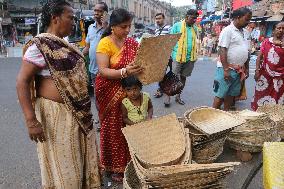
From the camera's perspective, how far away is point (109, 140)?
10.3 feet

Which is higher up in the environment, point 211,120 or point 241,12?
point 241,12

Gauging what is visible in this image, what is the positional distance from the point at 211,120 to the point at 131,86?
107 centimetres

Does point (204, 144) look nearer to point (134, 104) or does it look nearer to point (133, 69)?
point (134, 104)

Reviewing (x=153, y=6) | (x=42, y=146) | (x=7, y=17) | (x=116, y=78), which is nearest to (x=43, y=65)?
(x=42, y=146)

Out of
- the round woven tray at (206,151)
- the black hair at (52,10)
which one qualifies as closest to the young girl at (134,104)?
the round woven tray at (206,151)

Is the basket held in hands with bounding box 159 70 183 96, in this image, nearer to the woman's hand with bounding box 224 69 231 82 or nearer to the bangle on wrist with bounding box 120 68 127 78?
the bangle on wrist with bounding box 120 68 127 78

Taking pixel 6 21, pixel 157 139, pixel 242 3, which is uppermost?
pixel 242 3

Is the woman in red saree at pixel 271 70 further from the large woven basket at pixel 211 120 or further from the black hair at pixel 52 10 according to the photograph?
the black hair at pixel 52 10

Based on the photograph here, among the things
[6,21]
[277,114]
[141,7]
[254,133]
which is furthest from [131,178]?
[141,7]

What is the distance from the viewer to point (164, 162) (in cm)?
240

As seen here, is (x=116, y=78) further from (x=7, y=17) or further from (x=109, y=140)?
(x=7, y=17)

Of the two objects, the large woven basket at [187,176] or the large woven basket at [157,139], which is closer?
the large woven basket at [187,176]

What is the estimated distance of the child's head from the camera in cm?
287

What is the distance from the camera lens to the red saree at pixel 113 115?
2885 mm
